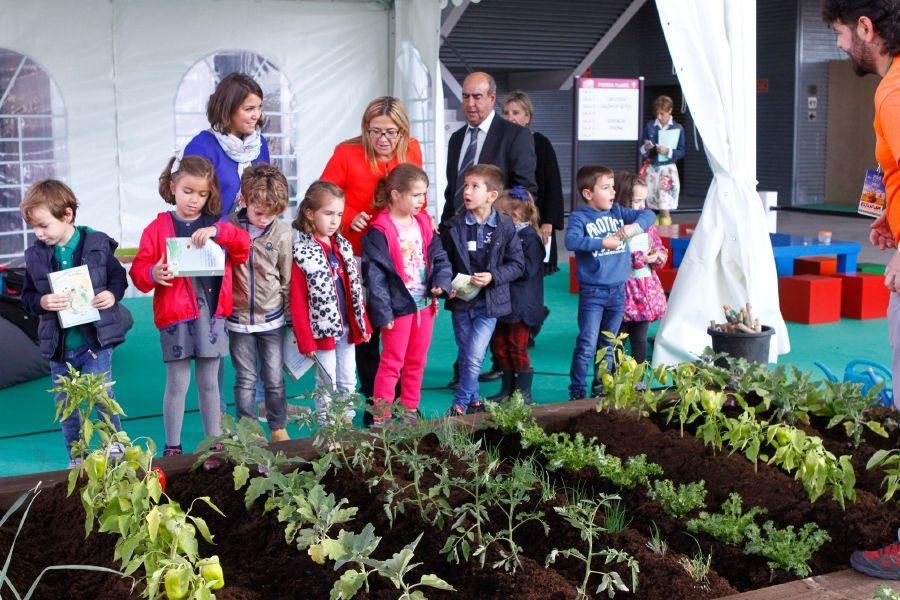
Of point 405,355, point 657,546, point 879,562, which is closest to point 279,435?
point 405,355

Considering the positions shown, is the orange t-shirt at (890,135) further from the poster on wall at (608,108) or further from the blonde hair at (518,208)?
the poster on wall at (608,108)

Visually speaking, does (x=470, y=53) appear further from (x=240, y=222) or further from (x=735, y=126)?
(x=240, y=222)

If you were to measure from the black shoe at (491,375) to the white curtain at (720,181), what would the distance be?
36.7 inches

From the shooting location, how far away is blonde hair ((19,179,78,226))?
14.2 ft

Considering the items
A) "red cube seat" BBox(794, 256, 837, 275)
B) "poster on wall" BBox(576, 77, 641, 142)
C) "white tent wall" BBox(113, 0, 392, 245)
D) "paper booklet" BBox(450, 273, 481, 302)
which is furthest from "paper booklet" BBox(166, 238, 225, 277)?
"poster on wall" BBox(576, 77, 641, 142)

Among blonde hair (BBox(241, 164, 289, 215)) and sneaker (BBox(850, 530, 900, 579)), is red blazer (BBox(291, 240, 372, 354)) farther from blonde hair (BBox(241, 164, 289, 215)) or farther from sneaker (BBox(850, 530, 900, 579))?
sneaker (BBox(850, 530, 900, 579))

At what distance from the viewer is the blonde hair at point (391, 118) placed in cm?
510

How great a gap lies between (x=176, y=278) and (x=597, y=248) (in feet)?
7.46

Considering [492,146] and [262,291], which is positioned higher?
[492,146]

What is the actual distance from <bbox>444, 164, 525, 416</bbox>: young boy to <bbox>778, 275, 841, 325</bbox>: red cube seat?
11.8ft

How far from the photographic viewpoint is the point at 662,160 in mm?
12961

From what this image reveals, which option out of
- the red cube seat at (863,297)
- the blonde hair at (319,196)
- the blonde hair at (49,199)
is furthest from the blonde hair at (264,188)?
the red cube seat at (863,297)

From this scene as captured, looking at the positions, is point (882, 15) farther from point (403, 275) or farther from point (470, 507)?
point (403, 275)

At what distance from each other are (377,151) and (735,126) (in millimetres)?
2283
